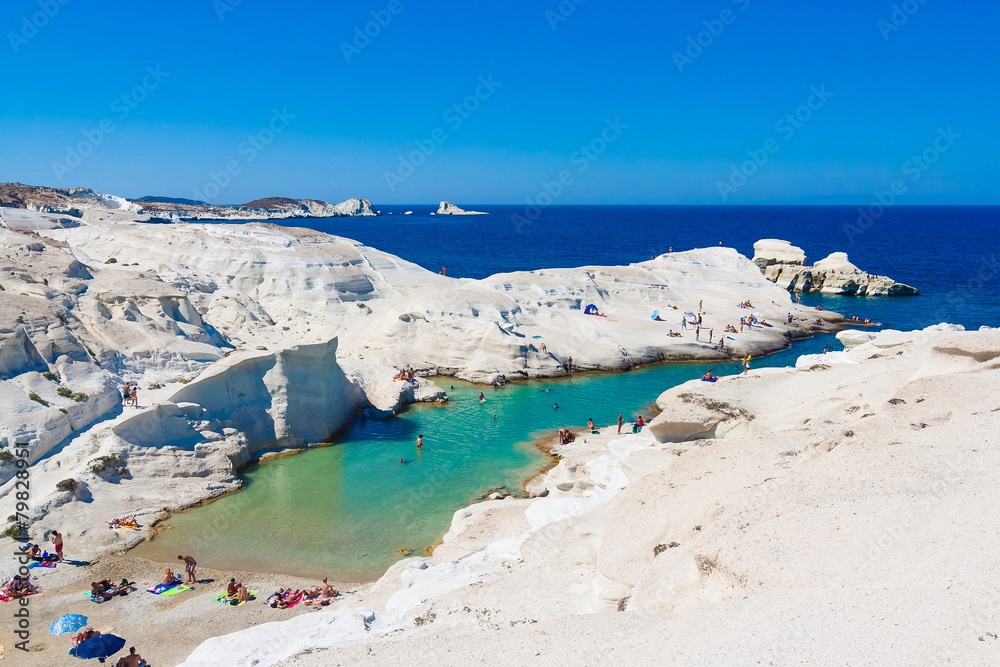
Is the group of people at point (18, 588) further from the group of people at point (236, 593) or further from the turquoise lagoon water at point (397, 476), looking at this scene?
the group of people at point (236, 593)

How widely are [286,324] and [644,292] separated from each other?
85.3ft

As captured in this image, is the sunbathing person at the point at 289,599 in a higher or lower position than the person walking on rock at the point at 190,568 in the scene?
lower

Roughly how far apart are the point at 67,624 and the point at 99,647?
1.45 m

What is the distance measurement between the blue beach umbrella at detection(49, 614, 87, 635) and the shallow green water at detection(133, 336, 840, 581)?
3.41m

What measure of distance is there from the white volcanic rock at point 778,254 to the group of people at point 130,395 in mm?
67173

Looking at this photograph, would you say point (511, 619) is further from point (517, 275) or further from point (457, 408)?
point (517, 275)

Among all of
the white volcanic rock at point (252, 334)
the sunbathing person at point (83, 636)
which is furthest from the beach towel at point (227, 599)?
the white volcanic rock at point (252, 334)

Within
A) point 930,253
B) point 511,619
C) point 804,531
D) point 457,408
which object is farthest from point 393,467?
point 930,253

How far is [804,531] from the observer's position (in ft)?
33.1

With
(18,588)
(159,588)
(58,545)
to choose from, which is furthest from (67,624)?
(58,545)

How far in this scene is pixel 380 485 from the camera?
24094mm

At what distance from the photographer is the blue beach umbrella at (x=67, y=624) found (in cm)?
1497

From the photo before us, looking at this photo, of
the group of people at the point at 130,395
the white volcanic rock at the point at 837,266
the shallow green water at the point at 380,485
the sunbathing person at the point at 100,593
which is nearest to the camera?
the sunbathing person at the point at 100,593

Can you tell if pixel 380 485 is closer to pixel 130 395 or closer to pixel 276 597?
pixel 276 597
